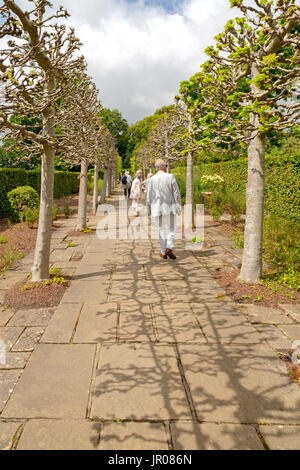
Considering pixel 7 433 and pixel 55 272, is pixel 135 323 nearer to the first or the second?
pixel 7 433

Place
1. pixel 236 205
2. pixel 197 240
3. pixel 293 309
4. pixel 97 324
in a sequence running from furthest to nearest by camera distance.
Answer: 1. pixel 236 205
2. pixel 197 240
3. pixel 293 309
4. pixel 97 324

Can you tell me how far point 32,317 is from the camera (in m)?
3.74

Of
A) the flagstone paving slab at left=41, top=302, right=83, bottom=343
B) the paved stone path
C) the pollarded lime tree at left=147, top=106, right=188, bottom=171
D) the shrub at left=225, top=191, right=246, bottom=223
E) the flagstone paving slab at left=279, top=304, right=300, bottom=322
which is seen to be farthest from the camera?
the pollarded lime tree at left=147, top=106, right=188, bottom=171

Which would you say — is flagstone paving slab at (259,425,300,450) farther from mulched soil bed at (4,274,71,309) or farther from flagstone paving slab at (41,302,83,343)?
mulched soil bed at (4,274,71,309)

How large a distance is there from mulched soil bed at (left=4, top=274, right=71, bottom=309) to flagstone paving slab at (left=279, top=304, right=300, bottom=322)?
10.2 feet

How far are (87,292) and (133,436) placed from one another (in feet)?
9.01

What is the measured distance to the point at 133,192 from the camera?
12586mm

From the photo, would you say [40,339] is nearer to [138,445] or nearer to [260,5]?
[138,445]

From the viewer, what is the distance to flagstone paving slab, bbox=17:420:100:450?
6.23 ft

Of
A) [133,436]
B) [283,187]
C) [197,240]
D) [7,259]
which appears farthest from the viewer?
[283,187]

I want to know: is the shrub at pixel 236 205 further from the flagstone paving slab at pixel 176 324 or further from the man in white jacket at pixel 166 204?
the flagstone paving slab at pixel 176 324

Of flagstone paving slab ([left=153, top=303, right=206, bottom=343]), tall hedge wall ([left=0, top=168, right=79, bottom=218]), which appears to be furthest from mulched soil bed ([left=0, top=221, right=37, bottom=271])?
flagstone paving slab ([left=153, top=303, right=206, bottom=343])

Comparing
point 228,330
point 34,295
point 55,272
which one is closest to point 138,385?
point 228,330

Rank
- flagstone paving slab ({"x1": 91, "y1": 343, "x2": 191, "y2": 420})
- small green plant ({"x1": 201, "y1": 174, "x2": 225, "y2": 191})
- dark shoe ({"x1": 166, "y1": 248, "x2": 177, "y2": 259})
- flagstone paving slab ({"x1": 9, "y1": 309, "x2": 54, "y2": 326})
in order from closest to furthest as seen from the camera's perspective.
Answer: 1. flagstone paving slab ({"x1": 91, "y1": 343, "x2": 191, "y2": 420})
2. flagstone paving slab ({"x1": 9, "y1": 309, "x2": 54, "y2": 326})
3. dark shoe ({"x1": 166, "y1": 248, "x2": 177, "y2": 259})
4. small green plant ({"x1": 201, "y1": 174, "x2": 225, "y2": 191})
